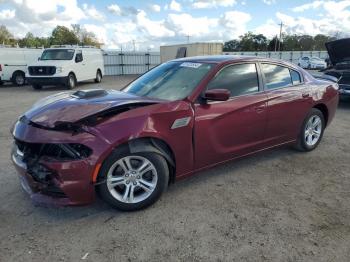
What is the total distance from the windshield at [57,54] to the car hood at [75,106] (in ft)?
42.4

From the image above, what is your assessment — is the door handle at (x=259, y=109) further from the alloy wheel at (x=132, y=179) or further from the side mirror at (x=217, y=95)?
the alloy wheel at (x=132, y=179)

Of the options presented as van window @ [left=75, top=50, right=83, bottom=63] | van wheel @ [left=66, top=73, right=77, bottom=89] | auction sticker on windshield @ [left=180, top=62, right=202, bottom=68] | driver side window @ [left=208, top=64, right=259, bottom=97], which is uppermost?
van window @ [left=75, top=50, right=83, bottom=63]

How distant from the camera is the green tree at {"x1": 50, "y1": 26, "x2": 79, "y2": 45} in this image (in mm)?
64562

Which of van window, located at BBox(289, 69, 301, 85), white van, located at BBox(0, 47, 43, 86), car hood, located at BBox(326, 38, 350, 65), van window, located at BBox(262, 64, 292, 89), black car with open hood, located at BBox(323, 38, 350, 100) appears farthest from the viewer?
white van, located at BBox(0, 47, 43, 86)

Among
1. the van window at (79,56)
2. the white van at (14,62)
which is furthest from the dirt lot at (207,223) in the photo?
the white van at (14,62)

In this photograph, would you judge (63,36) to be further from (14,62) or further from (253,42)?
(14,62)

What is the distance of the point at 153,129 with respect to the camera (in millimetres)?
3361

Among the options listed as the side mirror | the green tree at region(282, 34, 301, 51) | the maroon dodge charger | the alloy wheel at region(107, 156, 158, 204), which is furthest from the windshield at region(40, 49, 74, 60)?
the green tree at region(282, 34, 301, 51)

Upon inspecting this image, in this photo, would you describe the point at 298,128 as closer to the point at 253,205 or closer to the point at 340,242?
the point at 253,205

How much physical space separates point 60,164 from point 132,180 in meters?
0.75

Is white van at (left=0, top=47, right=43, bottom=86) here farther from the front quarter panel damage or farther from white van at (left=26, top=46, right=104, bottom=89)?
the front quarter panel damage

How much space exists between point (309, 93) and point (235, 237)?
3.00 m

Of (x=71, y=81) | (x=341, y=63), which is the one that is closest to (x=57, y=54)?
(x=71, y=81)

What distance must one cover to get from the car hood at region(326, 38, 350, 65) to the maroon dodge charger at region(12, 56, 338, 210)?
607 centimetres
